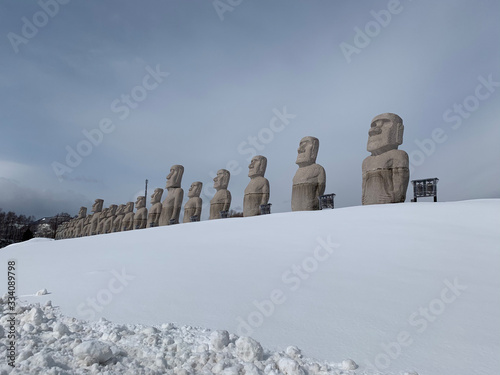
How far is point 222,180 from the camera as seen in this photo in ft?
47.4

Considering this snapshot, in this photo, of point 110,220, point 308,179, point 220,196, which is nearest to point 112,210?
point 110,220

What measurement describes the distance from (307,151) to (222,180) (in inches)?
182

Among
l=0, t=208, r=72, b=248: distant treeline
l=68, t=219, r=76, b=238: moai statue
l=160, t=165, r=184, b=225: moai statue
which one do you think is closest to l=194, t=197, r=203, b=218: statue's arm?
l=160, t=165, r=184, b=225: moai statue

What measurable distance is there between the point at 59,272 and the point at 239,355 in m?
3.17

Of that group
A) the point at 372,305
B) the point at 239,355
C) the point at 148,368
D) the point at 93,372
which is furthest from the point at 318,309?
the point at 93,372

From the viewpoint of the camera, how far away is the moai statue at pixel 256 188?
12282 mm

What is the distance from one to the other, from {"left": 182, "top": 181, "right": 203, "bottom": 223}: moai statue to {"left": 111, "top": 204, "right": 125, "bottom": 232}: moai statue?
9631 millimetres

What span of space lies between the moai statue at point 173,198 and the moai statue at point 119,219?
8189 millimetres

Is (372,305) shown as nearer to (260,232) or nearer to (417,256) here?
(417,256)

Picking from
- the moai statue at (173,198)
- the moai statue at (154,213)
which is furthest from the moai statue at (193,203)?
the moai statue at (154,213)

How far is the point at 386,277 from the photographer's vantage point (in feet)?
11.3

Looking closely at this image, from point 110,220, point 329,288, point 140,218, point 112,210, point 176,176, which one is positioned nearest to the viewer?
point 329,288

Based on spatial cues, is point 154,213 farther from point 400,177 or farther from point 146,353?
point 146,353

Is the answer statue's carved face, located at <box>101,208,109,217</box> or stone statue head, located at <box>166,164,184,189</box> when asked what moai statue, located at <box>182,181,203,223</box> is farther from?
statue's carved face, located at <box>101,208,109,217</box>
